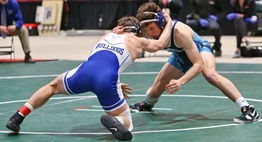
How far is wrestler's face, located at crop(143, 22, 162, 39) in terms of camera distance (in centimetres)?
593

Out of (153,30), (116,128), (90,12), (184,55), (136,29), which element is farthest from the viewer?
(90,12)

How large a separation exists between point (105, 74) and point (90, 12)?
612 inches

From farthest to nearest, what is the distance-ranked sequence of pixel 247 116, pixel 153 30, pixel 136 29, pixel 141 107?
pixel 141 107 → pixel 153 30 → pixel 247 116 → pixel 136 29

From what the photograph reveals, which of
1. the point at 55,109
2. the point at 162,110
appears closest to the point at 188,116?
the point at 162,110

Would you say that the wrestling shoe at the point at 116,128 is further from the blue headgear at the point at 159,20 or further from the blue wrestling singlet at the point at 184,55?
the blue wrestling singlet at the point at 184,55

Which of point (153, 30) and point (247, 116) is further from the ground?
point (153, 30)

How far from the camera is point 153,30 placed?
596 centimetres

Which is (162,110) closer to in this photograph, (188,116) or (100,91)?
(188,116)

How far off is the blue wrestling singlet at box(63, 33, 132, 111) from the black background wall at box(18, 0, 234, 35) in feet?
46.8

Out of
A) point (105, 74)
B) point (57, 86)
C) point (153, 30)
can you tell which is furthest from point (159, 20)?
point (57, 86)

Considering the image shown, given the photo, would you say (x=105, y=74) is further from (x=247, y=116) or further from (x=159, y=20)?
(x=247, y=116)

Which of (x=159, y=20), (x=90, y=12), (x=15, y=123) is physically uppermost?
(x=159, y=20)

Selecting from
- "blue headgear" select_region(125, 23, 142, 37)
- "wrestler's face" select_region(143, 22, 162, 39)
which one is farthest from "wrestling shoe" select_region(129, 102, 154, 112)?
"blue headgear" select_region(125, 23, 142, 37)

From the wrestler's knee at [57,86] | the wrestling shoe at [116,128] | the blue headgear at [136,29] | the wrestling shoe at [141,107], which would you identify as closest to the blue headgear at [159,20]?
the blue headgear at [136,29]
